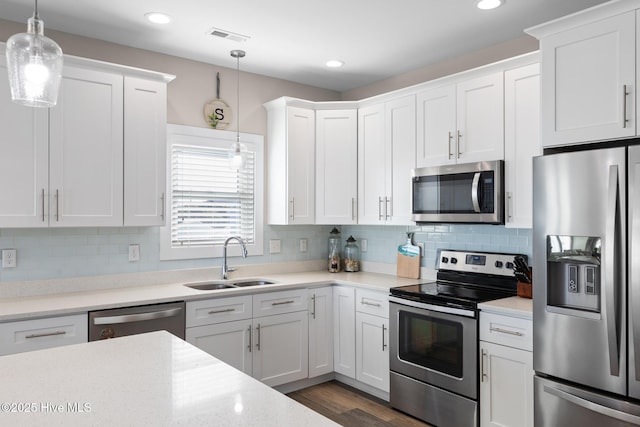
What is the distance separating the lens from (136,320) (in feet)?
9.14

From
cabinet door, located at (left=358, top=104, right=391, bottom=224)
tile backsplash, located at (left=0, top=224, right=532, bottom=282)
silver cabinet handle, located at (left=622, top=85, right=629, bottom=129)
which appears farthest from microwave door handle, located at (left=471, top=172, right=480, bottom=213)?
silver cabinet handle, located at (left=622, top=85, right=629, bottom=129)

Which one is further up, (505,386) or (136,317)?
(136,317)

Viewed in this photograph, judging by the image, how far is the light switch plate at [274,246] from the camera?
416cm

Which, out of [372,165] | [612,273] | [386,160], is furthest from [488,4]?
[612,273]

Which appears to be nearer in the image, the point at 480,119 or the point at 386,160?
the point at 480,119

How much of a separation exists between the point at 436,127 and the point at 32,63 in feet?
8.85

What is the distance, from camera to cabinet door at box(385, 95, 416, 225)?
3555 millimetres

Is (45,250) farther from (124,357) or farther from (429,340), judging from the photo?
(429,340)

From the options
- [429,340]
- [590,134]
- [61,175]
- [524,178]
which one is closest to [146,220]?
[61,175]

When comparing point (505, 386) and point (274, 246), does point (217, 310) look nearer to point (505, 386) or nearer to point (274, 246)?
point (274, 246)

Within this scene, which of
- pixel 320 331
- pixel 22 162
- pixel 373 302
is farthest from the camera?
pixel 320 331

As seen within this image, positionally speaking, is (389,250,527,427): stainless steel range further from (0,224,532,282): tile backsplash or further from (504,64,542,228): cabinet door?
(504,64,542,228): cabinet door

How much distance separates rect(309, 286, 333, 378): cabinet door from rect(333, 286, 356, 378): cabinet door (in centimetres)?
4

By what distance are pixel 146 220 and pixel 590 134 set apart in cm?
271
